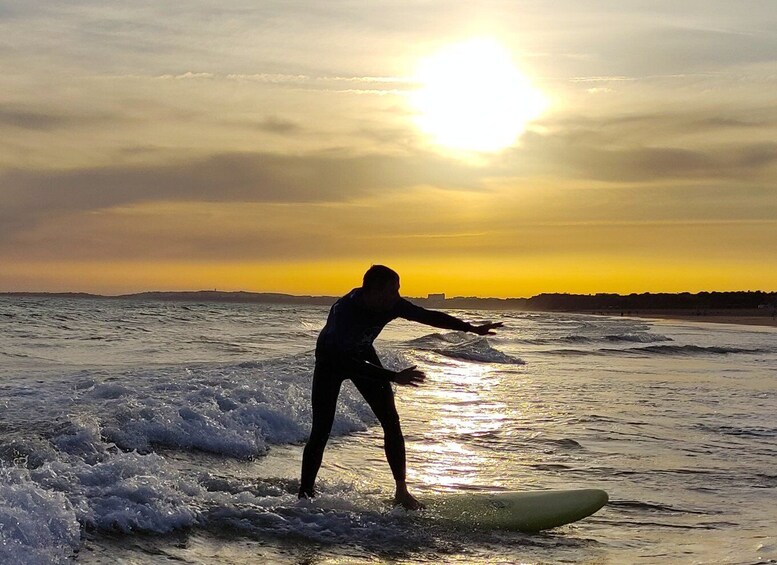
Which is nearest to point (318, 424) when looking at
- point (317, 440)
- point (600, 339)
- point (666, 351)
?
point (317, 440)

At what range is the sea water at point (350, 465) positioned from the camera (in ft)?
19.6

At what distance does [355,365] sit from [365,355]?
30cm

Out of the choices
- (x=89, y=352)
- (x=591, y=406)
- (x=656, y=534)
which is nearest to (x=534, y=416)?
(x=591, y=406)

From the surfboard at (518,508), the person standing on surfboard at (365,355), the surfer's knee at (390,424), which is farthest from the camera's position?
the surfer's knee at (390,424)

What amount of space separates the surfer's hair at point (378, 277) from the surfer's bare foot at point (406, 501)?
64.9 inches

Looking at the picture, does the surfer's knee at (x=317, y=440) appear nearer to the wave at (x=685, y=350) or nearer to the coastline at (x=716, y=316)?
the wave at (x=685, y=350)

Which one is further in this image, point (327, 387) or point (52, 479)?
point (327, 387)

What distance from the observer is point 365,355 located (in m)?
7.17

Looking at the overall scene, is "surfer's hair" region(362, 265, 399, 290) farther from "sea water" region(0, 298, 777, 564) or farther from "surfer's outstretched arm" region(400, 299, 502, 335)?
"sea water" region(0, 298, 777, 564)

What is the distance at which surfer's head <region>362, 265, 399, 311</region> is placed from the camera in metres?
6.82

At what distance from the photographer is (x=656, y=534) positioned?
6590 millimetres

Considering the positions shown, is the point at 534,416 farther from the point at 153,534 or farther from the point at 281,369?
the point at 153,534

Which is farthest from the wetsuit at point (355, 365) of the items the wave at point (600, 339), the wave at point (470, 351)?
the wave at point (600, 339)

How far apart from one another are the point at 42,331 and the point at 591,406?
21007 millimetres
